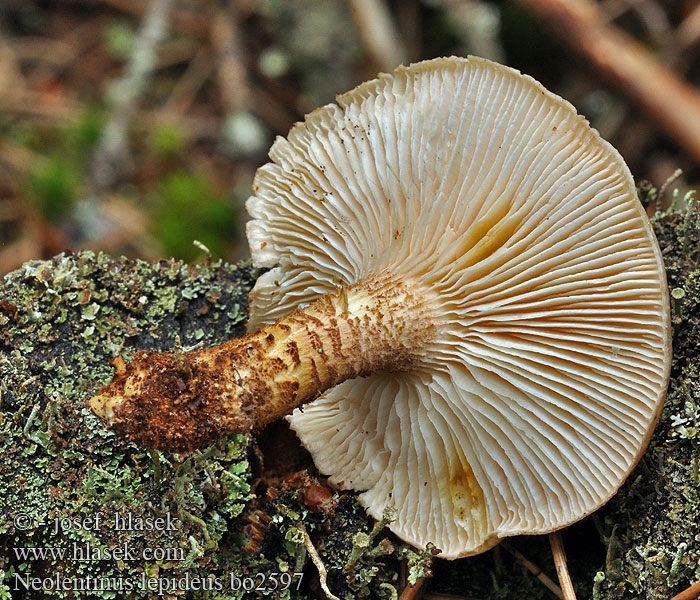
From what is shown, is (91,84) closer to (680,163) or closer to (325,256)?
(325,256)

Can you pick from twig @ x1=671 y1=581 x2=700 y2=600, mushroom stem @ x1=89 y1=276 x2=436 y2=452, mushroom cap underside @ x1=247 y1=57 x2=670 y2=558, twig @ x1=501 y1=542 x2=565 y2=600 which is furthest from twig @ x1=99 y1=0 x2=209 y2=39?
twig @ x1=671 y1=581 x2=700 y2=600

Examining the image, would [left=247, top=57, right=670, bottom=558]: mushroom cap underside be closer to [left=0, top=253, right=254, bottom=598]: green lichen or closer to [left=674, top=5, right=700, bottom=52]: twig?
[left=0, top=253, right=254, bottom=598]: green lichen

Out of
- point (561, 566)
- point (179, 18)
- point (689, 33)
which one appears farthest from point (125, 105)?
point (561, 566)

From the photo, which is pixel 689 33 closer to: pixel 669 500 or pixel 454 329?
pixel 454 329

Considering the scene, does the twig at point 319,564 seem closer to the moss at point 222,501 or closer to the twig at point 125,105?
the moss at point 222,501

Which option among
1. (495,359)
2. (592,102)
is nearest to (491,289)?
(495,359)
